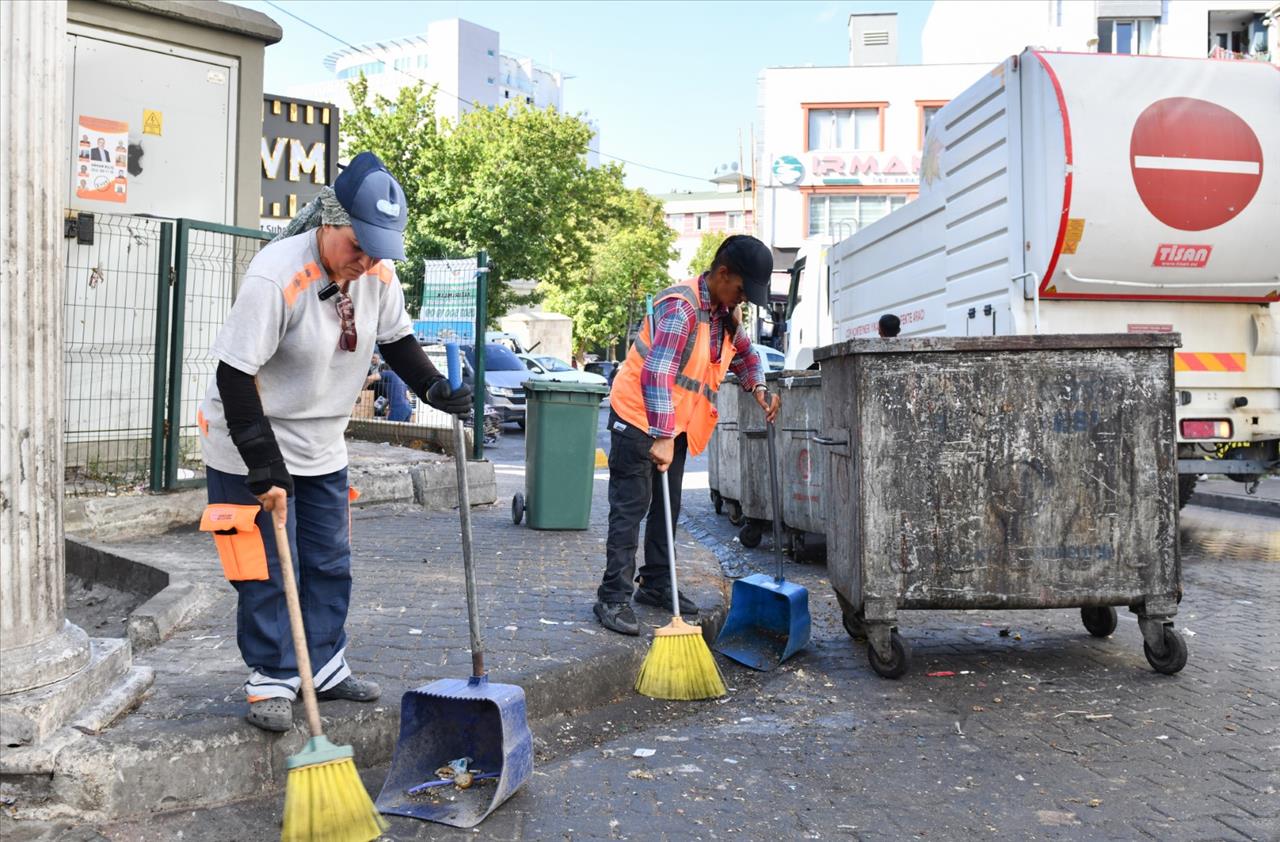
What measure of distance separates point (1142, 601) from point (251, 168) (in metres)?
6.44

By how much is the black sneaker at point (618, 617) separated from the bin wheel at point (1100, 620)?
7.19 ft

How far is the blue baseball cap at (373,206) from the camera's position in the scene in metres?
3.19

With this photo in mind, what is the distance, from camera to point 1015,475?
4629 mm

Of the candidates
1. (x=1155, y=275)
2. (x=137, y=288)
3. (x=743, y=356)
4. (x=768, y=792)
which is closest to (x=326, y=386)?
(x=768, y=792)

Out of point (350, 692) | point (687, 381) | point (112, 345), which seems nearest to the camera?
point (350, 692)

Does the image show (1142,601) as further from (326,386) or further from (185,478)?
(185,478)

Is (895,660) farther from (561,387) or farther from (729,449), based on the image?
(729,449)

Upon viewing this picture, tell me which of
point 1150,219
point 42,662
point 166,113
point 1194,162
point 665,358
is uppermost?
point 166,113

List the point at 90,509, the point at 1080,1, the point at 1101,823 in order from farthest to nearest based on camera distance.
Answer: the point at 1080,1 < the point at 90,509 < the point at 1101,823

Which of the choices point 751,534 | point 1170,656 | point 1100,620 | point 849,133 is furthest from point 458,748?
point 849,133

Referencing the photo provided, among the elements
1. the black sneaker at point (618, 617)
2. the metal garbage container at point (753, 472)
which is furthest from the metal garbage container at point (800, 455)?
the black sneaker at point (618, 617)

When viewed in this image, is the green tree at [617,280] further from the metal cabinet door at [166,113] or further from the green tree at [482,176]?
the metal cabinet door at [166,113]

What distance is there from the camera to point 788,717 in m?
4.25

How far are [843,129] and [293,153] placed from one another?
2866cm
